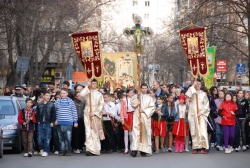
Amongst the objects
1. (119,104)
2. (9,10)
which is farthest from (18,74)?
(119,104)

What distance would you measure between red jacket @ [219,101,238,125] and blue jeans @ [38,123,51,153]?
4525 millimetres

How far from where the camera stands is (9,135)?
18656 millimetres

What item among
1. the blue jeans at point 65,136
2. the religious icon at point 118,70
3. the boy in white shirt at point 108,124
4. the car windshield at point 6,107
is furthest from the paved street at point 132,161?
the religious icon at point 118,70

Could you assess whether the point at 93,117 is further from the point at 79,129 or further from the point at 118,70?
the point at 118,70

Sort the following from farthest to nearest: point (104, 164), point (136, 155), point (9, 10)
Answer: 1. point (9, 10)
2. point (136, 155)
3. point (104, 164)

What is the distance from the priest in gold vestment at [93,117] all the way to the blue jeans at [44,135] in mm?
996

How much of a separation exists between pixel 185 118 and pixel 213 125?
30.0 inches

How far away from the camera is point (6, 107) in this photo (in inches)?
784

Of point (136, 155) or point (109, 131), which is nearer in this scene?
point (136, 155)

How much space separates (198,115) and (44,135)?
399 cm

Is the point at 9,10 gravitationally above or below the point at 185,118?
above

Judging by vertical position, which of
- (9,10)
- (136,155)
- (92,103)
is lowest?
(136,155)

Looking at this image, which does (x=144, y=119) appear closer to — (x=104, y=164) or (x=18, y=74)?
(x=104, y=164)

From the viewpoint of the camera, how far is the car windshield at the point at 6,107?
1972 centimetres
